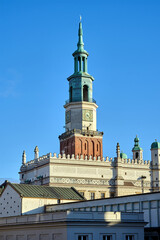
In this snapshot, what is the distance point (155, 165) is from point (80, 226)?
2493 inches

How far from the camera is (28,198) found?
65.2 meters

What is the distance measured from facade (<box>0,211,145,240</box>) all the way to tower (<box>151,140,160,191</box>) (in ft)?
181

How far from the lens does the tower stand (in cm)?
10144

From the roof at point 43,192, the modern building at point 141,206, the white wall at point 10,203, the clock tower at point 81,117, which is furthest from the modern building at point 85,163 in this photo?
the modern building at point 141,206

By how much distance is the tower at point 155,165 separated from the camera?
101444 millimetres

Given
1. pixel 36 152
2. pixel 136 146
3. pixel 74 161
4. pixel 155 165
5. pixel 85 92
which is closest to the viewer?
pixel 74 161

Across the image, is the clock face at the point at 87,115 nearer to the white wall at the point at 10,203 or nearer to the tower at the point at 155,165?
the tower at the point at 155,165

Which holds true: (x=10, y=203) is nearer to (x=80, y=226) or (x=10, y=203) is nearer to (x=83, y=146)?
(x=80, y=226)

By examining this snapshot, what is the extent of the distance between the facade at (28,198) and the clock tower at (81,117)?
29118 millimetres

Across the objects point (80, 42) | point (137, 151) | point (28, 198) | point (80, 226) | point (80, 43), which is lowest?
point (80, 226)

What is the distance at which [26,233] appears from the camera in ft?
157

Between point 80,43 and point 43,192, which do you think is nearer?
point 43,192

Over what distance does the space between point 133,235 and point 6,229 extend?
15493 millimetres

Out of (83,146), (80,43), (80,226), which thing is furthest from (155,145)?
(80,226)
